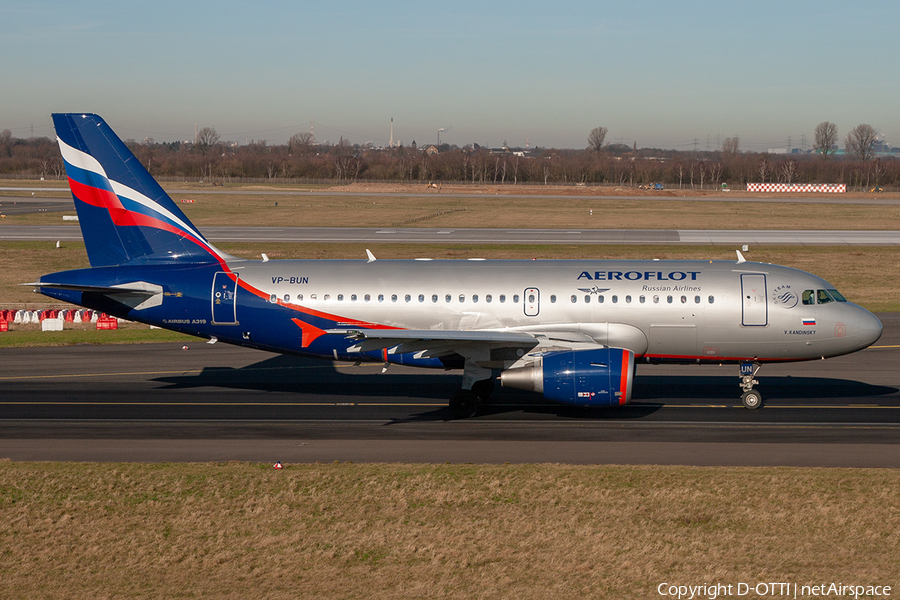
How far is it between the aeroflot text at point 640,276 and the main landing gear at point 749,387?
3810 mm

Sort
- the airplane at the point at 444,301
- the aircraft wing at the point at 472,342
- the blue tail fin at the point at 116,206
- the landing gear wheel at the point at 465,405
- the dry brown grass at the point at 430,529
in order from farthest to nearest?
the blue tail fin at the point at 116,206, the landing gear wheel at the point at 465,405, the airplane at the point at 444,301, the aircraft wing at the point at 472,342, the dry brown grass at the point at 430,529

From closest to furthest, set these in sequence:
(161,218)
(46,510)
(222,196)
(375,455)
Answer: (46,510)
(375,455)
(161,218)
(222,196)

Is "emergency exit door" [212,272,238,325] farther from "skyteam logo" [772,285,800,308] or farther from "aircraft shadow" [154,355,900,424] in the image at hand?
"skyteam logo" [772,285,800,308]

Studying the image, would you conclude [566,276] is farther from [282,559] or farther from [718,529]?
[282,559]

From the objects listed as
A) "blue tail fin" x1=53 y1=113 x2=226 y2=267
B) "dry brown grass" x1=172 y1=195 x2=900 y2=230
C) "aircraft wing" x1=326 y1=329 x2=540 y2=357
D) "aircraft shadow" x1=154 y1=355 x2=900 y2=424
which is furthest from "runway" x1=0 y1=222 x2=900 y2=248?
"aircraft wing" x1=326 y1=329 x2=540 y2=357

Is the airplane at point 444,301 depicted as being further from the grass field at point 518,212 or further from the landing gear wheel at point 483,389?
the grass field at point 518,212

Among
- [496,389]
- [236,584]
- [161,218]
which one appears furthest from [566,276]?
[236,584]

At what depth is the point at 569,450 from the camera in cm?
2402

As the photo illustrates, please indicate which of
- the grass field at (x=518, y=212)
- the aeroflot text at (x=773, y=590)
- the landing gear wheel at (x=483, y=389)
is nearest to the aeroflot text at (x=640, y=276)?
the landing gear wheel at (x=483, y=389)

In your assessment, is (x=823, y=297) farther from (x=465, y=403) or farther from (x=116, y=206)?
(x=116, y=206)

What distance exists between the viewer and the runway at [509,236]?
84875 mm

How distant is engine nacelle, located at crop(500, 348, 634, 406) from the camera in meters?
25.8

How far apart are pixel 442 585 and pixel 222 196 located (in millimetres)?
153812

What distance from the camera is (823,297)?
2862 cm
